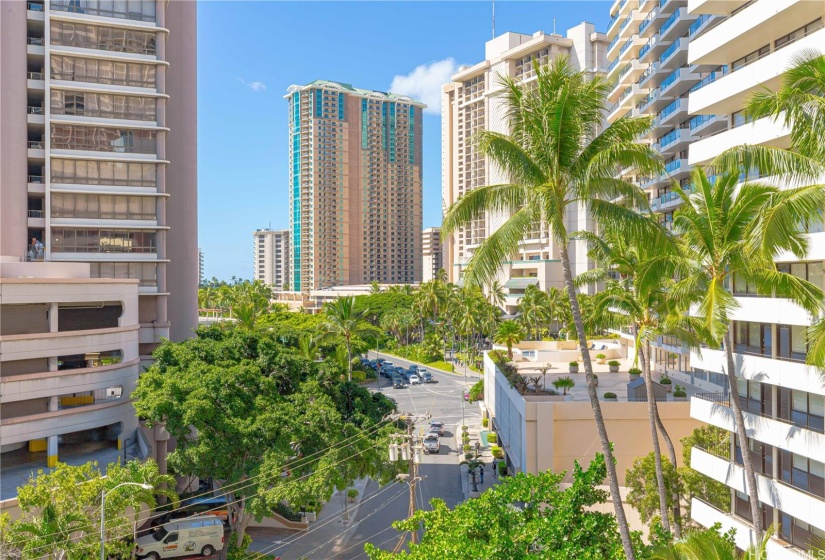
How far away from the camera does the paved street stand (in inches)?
1271

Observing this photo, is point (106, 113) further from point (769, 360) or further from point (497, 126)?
point (497, 126)

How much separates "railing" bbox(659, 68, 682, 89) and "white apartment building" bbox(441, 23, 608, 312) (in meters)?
27.6

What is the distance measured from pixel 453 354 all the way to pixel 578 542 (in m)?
80.4

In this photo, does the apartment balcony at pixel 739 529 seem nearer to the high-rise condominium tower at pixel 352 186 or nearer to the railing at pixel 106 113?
the railing at pixel 106 113

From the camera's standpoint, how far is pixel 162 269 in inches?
1740

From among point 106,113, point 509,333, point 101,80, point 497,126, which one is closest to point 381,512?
point 509,333

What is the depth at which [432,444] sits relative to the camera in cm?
5081

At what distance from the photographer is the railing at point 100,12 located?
1625 inches

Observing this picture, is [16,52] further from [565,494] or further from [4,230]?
[565,494]

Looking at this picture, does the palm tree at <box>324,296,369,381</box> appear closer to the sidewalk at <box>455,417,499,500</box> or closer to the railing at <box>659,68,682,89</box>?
the sidewalk at <box>455,417,499,500</box>

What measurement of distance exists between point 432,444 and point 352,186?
4935 inches

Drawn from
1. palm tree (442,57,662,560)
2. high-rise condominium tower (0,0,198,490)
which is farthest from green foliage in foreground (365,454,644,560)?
high-rise condominium tower (0,0,198,490)

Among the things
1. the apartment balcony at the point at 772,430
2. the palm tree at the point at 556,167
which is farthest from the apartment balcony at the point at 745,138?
the apartment balcony at the point at 772,430

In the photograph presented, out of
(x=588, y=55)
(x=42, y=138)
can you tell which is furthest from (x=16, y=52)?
(x=588, y=55)
